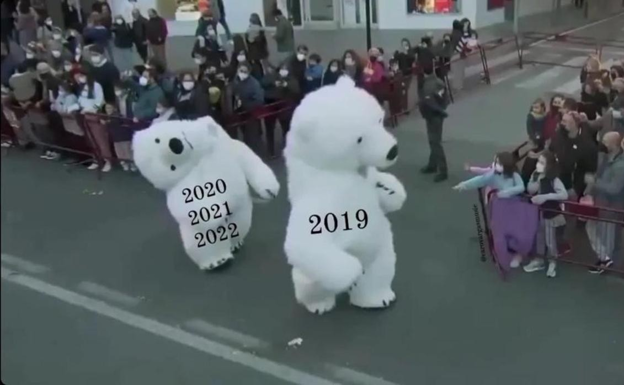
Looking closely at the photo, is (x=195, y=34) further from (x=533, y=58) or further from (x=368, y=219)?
(x=533, y=58)

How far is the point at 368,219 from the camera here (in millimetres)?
2672

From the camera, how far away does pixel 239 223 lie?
327 cm

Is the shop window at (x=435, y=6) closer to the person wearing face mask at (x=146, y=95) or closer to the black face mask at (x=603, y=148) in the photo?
the black face mask at (x=603, y=148)

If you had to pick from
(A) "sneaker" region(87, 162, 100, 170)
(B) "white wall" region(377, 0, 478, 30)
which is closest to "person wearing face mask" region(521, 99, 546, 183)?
(B) "white wall" region(377, 0, 478, 30)

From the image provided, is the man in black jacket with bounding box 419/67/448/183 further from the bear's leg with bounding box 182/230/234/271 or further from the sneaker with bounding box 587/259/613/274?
the bear's leg with bounding box 182/230/234/271

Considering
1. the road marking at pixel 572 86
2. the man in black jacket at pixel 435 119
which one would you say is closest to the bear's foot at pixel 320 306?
the man in black jacket at pixel 435 119

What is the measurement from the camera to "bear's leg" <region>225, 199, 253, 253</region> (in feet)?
10.5

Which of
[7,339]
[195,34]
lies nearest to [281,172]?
[195,34]

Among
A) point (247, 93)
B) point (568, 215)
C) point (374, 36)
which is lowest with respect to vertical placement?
point (568, 215)

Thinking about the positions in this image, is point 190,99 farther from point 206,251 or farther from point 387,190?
point 387,190

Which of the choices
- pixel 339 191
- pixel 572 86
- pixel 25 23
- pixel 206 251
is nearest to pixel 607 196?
pixel 339 191

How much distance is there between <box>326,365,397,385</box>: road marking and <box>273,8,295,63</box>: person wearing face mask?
54.7 inches

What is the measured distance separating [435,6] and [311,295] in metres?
1.23

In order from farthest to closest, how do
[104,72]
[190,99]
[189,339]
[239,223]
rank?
[190,99], [239,223], [104,72], [189,339]
